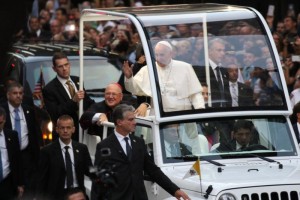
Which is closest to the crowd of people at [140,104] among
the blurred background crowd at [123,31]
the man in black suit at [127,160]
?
the man in black suit at [127,160]

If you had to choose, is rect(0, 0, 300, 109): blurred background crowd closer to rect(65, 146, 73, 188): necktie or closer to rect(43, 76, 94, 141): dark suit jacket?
rect(43, 76, 94, 141): dark suit jacket

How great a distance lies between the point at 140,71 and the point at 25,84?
4.41 m

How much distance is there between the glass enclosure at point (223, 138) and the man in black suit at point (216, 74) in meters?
0.32

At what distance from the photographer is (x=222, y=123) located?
313 inches

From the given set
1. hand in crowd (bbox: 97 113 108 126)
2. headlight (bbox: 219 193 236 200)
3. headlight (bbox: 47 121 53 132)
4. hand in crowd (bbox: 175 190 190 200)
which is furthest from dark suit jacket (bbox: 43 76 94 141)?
headlight (bbox: 219 193 236 200)

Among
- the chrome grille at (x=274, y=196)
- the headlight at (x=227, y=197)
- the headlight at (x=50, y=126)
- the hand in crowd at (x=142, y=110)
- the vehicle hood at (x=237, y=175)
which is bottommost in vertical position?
the chrome grille at (x=274, y=196)

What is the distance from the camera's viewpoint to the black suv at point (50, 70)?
1245 centimetres

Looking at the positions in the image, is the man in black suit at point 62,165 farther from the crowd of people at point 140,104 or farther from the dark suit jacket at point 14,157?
the dark suit jacket at point 14,157

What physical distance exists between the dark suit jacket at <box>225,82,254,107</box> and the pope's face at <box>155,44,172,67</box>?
74cm

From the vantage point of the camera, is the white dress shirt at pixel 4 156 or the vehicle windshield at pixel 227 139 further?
the white dress shirt at pixel 4 156

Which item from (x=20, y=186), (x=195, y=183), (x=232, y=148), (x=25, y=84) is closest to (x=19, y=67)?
(x=25, y=84)

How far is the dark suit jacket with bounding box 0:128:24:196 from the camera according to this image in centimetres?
879

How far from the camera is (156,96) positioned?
7871 millimetres

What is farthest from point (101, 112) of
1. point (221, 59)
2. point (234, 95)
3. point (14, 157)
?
point (234, 95)
